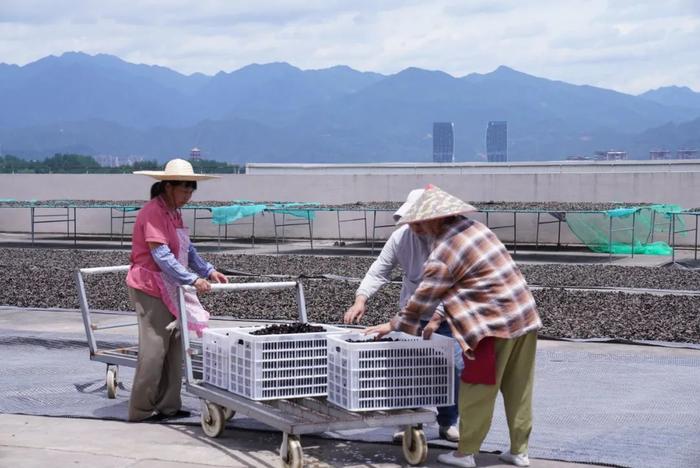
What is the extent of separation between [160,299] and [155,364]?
14.5 inches

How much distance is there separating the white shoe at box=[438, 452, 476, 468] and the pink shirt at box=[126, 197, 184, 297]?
200 cm

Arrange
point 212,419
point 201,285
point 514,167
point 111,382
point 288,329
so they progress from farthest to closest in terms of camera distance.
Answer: point 514,167 → point 111,382 → point 201,285 → point 212,419 → point 288,329

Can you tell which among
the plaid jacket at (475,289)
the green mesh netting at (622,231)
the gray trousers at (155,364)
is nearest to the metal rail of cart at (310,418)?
the plaid jacket at (475,289)

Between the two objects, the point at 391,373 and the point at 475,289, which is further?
the point at 391,373

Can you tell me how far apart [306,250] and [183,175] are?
1584cm

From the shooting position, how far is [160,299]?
249 inches

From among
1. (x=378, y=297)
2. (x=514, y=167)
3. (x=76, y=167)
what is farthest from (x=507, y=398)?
(x=76, y=167)

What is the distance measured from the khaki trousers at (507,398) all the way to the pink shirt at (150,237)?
200 centimetres

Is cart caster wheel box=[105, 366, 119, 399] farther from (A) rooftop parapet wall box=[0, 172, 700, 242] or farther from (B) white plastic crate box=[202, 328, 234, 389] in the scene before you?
(A) rooftop parapet wall box=[0, 172, 700, 242]

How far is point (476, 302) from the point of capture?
5078 mm

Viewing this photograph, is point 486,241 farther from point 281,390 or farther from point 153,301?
point 153,301

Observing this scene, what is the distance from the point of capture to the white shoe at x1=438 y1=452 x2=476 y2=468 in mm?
5176

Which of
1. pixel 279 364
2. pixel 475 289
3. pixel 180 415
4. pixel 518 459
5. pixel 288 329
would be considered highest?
pixel 475 289

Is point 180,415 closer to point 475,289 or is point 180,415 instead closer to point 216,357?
point 216,357
